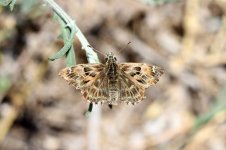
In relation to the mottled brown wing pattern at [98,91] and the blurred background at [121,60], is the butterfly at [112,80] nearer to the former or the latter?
the mottled brown wing pattern at [98,91]

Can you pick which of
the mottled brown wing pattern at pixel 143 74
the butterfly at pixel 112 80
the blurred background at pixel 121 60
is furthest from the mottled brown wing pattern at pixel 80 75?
the blurred background at pixel 121 60

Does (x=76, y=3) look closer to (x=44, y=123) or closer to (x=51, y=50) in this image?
(x=51, y=50)

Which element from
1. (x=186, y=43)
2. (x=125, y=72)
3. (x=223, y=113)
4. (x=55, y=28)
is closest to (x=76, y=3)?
(x=55, y=28)

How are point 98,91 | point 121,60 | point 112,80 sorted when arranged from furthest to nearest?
point 121,60 < point 112,80 < point 98,91

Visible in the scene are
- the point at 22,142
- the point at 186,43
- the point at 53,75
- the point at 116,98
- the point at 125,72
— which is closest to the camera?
the point at 116,98

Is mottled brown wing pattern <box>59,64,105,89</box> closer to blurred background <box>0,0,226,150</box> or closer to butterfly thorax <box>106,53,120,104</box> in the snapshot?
butterfly thorax <box>106,53,120,104</box>

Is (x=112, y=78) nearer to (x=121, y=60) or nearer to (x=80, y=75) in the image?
(x=80, y=75)

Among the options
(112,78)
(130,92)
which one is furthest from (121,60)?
(130,92)
